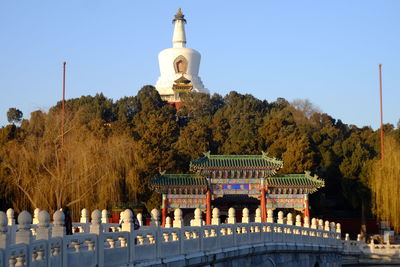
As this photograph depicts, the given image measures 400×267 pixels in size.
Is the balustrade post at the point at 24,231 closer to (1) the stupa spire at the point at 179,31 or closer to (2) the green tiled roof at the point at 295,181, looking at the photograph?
(2) the green tiled roof at the point at 295,181

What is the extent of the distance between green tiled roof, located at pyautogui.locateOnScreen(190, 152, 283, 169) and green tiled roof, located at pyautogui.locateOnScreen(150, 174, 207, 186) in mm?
858

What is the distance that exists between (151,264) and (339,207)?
Answer: 32.3m

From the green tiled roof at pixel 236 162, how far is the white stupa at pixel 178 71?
1442 inches

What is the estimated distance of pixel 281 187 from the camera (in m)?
34.2

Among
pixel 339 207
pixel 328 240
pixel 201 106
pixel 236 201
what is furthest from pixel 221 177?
pixel 201 106

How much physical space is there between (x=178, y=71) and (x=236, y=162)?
38913 mm

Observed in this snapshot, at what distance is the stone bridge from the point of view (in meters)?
9.36

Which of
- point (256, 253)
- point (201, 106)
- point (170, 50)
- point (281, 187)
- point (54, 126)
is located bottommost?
point (256, 253)

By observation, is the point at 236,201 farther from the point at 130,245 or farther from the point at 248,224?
the point at 130,245

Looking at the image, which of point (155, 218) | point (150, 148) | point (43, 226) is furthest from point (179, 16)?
point (43, 226)

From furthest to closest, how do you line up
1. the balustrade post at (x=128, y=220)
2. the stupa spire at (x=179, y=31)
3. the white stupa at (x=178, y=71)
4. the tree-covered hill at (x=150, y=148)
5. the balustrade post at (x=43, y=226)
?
the stupa spire at (x=179, y=31)
the white stupa at (x=178, y=71)
the tree-covered hill at (x=150, y=148)
the balustrade post at (x=128, y=220)
the balustrade post at (x=43, y=226)

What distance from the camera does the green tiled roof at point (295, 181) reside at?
112 ft

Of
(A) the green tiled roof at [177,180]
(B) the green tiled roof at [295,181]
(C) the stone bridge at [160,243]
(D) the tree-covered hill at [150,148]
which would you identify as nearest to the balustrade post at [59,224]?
(C) the stone bridge at [160,243]

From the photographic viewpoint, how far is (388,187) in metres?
35.6
